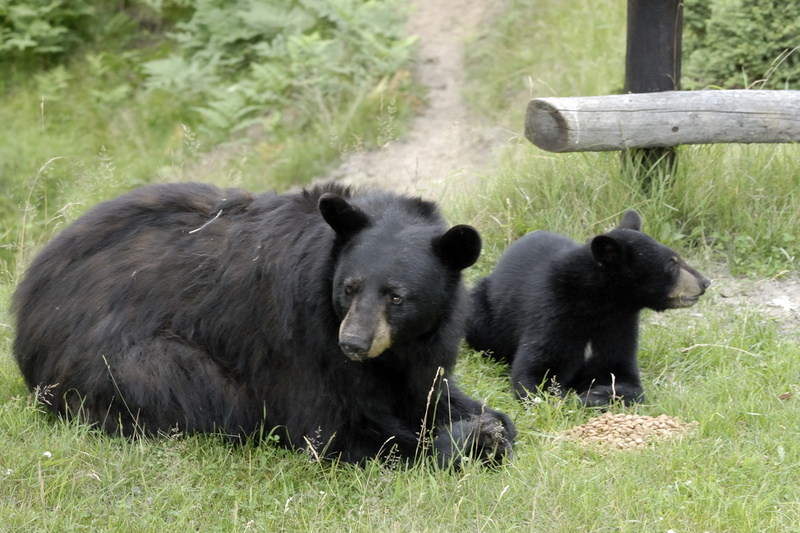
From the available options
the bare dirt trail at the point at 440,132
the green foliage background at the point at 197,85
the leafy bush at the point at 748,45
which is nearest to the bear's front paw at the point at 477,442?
the bare dirt trail at the point at 440,132

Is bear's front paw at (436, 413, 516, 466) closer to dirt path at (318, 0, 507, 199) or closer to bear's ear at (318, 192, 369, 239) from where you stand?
bear's ear at (318, 192, 369, 239)

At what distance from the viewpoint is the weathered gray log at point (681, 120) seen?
20.4 feet

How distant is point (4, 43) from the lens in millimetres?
13633

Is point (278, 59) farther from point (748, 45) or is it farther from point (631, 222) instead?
point (631, 222)

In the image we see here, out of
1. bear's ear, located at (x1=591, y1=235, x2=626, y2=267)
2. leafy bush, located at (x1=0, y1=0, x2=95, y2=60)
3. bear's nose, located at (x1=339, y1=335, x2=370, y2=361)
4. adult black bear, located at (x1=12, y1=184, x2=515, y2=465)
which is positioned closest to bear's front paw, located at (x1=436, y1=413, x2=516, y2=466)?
adult black bear, located at (x1=12, y1=184, x2=515, y2=465)

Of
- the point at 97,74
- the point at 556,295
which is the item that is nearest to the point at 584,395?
the point at 556,295

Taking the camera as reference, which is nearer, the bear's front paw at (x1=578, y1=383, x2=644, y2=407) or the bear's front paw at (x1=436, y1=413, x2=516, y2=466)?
the bear's front paw at (x1=436, y1=413, x2=516, y2=466)

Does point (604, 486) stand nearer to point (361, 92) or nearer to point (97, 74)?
point (361, 92)

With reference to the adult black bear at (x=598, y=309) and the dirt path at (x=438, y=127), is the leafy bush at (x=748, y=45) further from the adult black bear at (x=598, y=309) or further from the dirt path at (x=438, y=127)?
the adult black bear at (x=598, y=309)

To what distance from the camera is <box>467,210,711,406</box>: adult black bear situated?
17.6 ft

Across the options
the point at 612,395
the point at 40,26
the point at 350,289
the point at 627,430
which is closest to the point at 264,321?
the point at 350,289

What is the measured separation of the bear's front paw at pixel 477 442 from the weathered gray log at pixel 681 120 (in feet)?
8.16

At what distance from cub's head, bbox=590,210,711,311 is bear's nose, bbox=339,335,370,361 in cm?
200

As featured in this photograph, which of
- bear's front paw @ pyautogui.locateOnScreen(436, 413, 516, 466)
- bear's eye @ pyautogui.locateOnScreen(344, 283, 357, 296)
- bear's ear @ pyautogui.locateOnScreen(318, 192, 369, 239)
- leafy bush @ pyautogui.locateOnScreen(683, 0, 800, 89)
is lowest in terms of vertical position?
bear's front paw @ pyautogui.locateOnScreen(436, 413, 516, 466)
